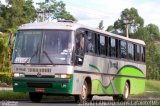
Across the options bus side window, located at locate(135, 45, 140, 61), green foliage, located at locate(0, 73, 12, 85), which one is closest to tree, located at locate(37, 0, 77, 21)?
green foliage, located at locate(0, 73, 12, 85)

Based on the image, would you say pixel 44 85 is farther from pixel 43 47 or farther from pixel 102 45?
pixel 102 45

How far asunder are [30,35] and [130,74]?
→ 27.1 ft

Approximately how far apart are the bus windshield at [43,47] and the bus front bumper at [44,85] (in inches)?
26.3

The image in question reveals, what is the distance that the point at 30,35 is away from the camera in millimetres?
19938

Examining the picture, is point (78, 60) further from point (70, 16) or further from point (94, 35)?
point (70, 16)

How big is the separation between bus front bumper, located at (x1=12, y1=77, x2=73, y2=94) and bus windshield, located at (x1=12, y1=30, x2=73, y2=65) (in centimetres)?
67

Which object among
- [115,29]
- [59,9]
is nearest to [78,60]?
[59,9]

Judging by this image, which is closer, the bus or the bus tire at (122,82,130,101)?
the bus

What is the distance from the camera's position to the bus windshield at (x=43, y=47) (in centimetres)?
1906

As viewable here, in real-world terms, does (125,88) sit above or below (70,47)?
below

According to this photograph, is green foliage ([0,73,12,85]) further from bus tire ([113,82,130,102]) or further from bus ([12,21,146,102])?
bus ([12,21,146,102])

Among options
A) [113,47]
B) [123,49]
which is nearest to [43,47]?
[113,47]

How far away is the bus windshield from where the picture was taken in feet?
62.5

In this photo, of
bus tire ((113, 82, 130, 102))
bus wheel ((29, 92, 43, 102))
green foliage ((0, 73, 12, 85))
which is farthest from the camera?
green foliage ((0, 73, 12, 85))
